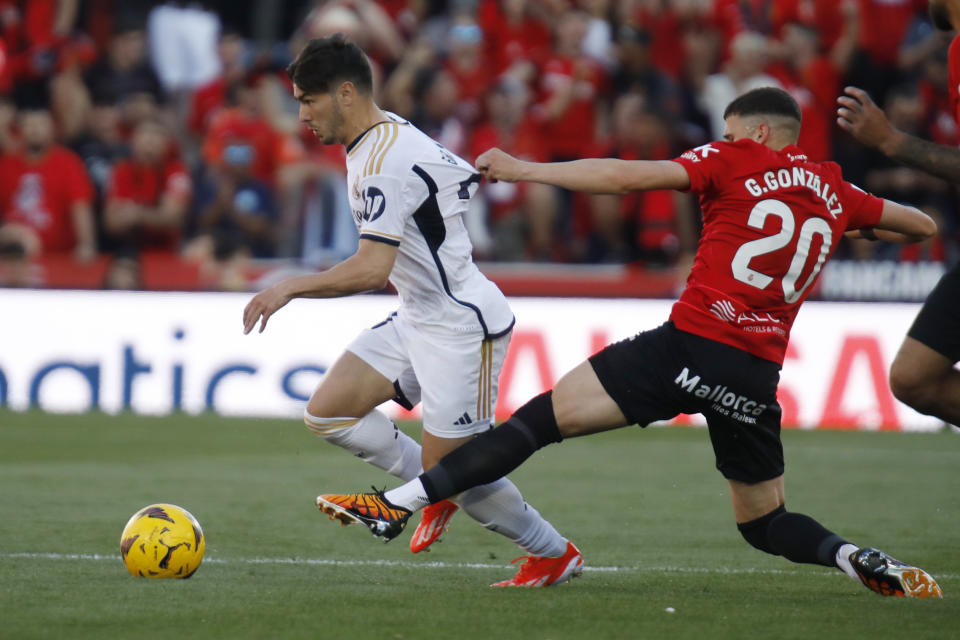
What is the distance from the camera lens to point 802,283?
579cm

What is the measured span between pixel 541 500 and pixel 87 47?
975 cm

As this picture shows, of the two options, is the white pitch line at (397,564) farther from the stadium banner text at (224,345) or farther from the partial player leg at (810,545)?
the stadium banner text at (224,345)

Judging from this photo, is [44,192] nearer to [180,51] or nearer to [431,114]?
[180,51]

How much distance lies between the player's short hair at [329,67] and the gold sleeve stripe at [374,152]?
230 millimetres

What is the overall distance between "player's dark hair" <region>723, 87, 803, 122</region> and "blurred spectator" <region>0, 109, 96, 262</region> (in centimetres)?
1025

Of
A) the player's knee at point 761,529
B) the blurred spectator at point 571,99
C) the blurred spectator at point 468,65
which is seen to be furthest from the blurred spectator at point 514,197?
the player's knee at point 761,529

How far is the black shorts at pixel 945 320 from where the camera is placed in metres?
6.04

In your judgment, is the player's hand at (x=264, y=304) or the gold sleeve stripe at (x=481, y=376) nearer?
the player's hand at (x=264, y=304)

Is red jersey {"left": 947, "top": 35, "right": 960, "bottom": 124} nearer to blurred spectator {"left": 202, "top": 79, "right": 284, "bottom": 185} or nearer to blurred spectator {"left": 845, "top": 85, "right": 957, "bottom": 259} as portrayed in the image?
blurred spectator {"left": 845, "top": 85, "right": 957, "bottom": 259}

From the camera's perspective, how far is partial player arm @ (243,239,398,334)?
5.48 m

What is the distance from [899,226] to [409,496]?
7.64 ft

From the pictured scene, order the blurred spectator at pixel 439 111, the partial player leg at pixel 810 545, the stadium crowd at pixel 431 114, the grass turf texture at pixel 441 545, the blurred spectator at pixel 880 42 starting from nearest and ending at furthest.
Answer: the grass turf texture at pixel 441 545 → the partial player leg at pixel 810 545 → the stadium crowd at pixel 431 114 → the blurred spectator at pixel 439 111 → the blurred spectator at pixel 880 42

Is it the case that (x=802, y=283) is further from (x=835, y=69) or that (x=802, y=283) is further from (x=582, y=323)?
(x=835, y=69)

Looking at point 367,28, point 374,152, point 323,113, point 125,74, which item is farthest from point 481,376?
point 125,74
